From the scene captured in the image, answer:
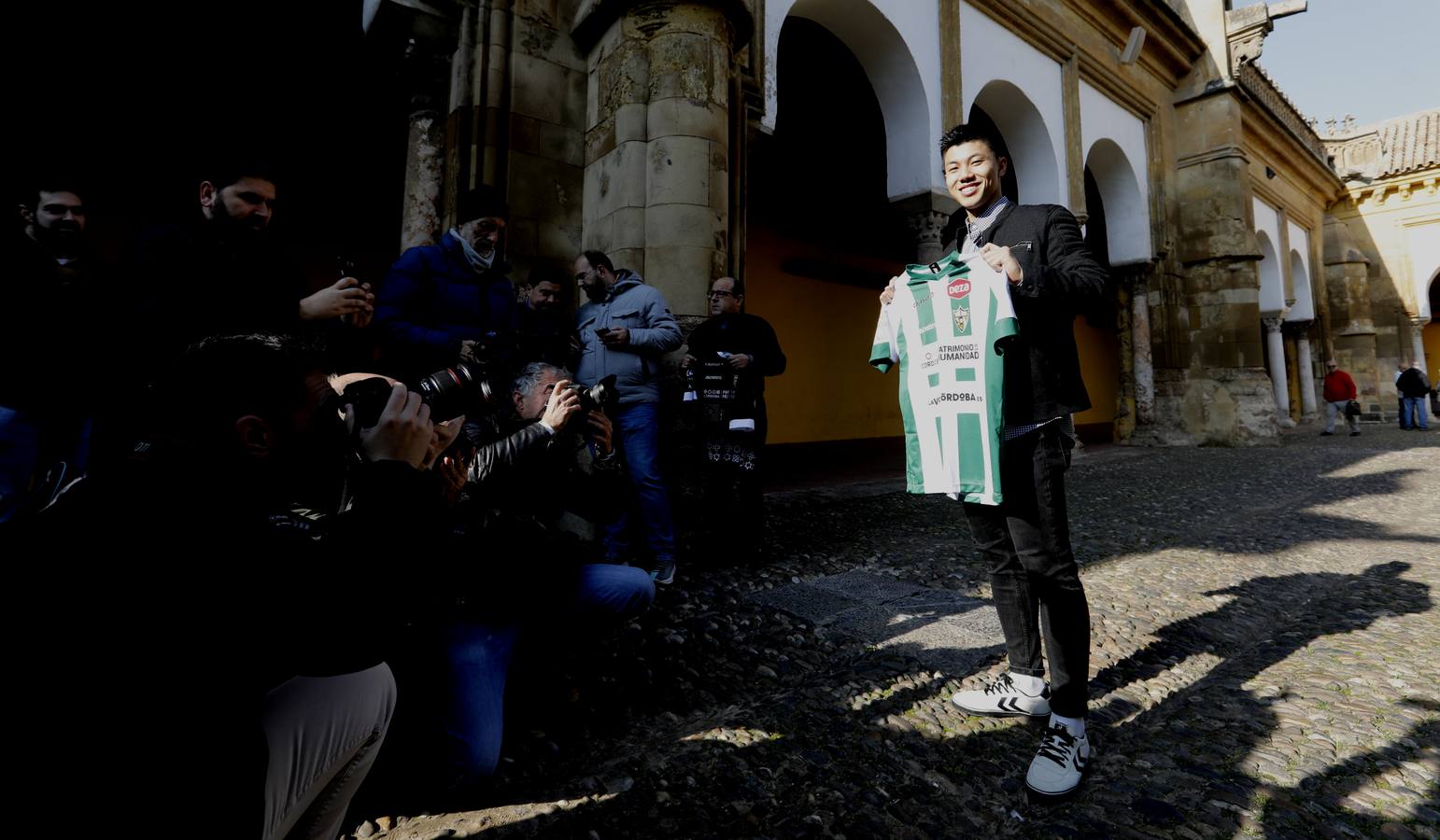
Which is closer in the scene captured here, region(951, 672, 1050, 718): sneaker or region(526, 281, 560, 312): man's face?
region(951, 672, 1050, 718): sneaker

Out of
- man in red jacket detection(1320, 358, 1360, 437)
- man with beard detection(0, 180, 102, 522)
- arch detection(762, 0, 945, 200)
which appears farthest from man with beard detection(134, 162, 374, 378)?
man in red jacket detection(1320, 358, 1360, 437)

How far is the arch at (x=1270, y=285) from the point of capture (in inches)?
651

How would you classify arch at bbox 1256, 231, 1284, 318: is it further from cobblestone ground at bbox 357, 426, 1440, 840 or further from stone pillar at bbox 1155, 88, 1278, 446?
cobblestone ground at bbox 357, 426, 1440, 840

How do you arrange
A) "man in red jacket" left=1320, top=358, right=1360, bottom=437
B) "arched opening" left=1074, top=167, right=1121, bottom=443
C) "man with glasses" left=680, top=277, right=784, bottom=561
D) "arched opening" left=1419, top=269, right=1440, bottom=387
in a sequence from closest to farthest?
1. "man with glasses" left=680, top=277, right=784, bottom=561
2. "man in red jacket" left=1320, top=358, right=1360, bottom=437
3. "arched opening" left=1074, top=167, right=1121, bottom=443
4. "arched opening" left=1419, top=269, right=1440, bottom=387

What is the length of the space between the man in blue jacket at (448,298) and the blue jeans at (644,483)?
82 cm

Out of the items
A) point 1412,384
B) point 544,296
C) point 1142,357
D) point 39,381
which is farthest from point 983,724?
point 1412,384

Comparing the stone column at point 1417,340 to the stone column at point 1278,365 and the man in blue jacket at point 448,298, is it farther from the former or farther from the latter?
the man in blue jacket at point 448,298

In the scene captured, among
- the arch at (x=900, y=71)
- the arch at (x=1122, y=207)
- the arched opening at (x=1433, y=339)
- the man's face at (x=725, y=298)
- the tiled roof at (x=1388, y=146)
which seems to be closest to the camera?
the man's face at (x=725, y=298)

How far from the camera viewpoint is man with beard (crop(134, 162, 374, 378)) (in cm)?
162

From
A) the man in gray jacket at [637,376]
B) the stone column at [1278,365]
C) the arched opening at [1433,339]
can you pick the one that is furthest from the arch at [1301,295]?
the man in gray jacket at [637,376]

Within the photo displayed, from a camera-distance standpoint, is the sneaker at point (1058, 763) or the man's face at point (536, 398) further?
the man's face at point (536, 398)

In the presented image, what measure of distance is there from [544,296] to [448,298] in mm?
629

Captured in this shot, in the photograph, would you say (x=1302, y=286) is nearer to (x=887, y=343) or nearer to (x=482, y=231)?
(x=887, y=343)

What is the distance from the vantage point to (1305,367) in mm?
19641
